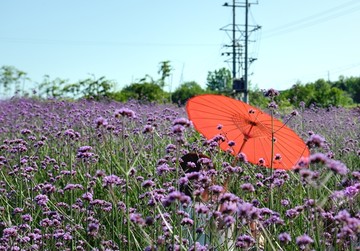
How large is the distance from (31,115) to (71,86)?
43.9ft

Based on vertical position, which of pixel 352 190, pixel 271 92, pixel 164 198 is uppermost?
pixel 271 92

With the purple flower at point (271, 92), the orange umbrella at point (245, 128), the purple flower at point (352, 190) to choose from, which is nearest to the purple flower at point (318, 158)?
the purple flower at point (352, 190)

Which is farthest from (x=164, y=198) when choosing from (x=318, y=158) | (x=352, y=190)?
(x=318, y=158)

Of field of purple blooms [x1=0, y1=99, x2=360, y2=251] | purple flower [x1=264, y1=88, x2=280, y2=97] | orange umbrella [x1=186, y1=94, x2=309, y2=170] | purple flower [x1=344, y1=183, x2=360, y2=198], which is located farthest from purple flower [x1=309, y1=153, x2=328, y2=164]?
orange umbrella [x1=186, y1=94, x2=309, y2=170]

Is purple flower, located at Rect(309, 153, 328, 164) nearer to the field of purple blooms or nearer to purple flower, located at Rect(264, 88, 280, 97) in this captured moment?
the field of purple blooms

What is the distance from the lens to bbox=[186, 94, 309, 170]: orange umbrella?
155 inches

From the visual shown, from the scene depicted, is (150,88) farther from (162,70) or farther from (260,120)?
(260,120)

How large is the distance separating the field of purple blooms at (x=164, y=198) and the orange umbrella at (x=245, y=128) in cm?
15

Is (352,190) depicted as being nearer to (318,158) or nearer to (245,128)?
(318,158)

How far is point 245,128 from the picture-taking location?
13.2 ft

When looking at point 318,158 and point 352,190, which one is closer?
point 318,158

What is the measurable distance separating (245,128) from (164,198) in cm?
142

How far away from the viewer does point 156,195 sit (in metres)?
2.74

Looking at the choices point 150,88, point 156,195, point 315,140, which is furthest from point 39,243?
point 150,88
